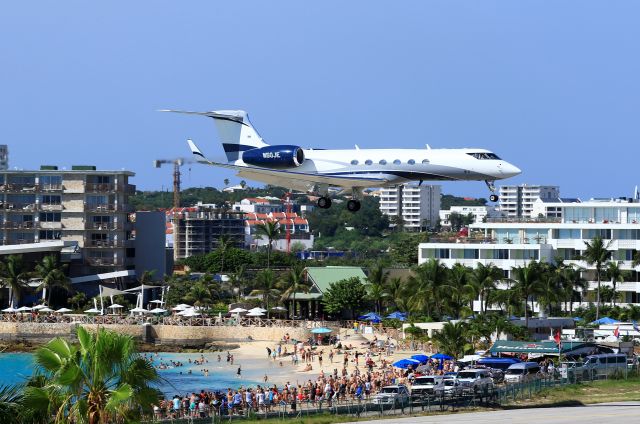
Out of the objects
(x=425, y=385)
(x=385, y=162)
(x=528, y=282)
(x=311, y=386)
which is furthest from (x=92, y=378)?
(x=528, y=282)

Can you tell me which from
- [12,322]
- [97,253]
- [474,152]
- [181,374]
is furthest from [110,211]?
[474,152]

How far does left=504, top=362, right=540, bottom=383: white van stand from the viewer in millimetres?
59750

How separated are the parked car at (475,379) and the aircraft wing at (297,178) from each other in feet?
40.9

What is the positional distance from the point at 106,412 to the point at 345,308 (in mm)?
80879

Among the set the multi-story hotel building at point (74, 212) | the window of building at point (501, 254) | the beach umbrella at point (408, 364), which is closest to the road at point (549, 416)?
the beach umbrella at point (408, 364)

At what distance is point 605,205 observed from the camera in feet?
385

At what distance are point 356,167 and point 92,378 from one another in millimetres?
39266

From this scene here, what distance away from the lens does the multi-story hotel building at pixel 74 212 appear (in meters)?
130

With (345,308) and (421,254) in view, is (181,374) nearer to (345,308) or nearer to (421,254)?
(345,308)

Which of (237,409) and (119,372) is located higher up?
(119,372)

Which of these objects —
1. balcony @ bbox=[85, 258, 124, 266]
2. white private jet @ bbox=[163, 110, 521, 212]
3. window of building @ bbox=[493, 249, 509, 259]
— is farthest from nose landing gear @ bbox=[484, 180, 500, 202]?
balcony @ bbox=[85, 258, 124, 266]

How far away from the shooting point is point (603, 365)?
64.2 m

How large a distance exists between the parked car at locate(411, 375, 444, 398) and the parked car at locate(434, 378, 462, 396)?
26cm

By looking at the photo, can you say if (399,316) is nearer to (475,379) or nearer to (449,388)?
(475,379)
